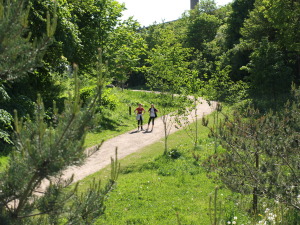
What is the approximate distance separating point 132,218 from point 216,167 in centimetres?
274

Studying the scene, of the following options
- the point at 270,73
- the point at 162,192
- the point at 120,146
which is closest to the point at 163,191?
the point at 162,192

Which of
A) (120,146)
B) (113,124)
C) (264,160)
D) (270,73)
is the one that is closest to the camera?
(264,160)

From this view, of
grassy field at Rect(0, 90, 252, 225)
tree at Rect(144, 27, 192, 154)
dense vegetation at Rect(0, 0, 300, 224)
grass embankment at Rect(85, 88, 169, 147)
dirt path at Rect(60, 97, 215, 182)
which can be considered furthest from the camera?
grass embankment at Rect(85, 88, 169, 147)

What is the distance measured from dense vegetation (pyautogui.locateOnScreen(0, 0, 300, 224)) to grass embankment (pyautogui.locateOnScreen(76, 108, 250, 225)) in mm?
777

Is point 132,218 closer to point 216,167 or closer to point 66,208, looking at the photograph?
point 216,167

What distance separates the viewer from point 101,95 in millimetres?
12062

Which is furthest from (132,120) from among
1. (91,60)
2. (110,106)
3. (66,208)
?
(66,208)

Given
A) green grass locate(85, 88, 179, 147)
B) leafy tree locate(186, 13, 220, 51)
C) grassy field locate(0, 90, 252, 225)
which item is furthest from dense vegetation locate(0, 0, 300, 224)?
leafy tree locate(186, 13, 220, 51)

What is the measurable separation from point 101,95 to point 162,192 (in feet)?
15.1

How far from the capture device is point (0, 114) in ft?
38.6

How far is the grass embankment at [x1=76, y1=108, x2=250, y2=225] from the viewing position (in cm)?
800

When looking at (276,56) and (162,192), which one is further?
(276,56)

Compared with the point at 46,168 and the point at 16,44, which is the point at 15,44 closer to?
the point at 16,44

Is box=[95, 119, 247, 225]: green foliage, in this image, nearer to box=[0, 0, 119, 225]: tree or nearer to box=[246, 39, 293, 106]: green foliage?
box=[0, 0, 119, 225]: tree
